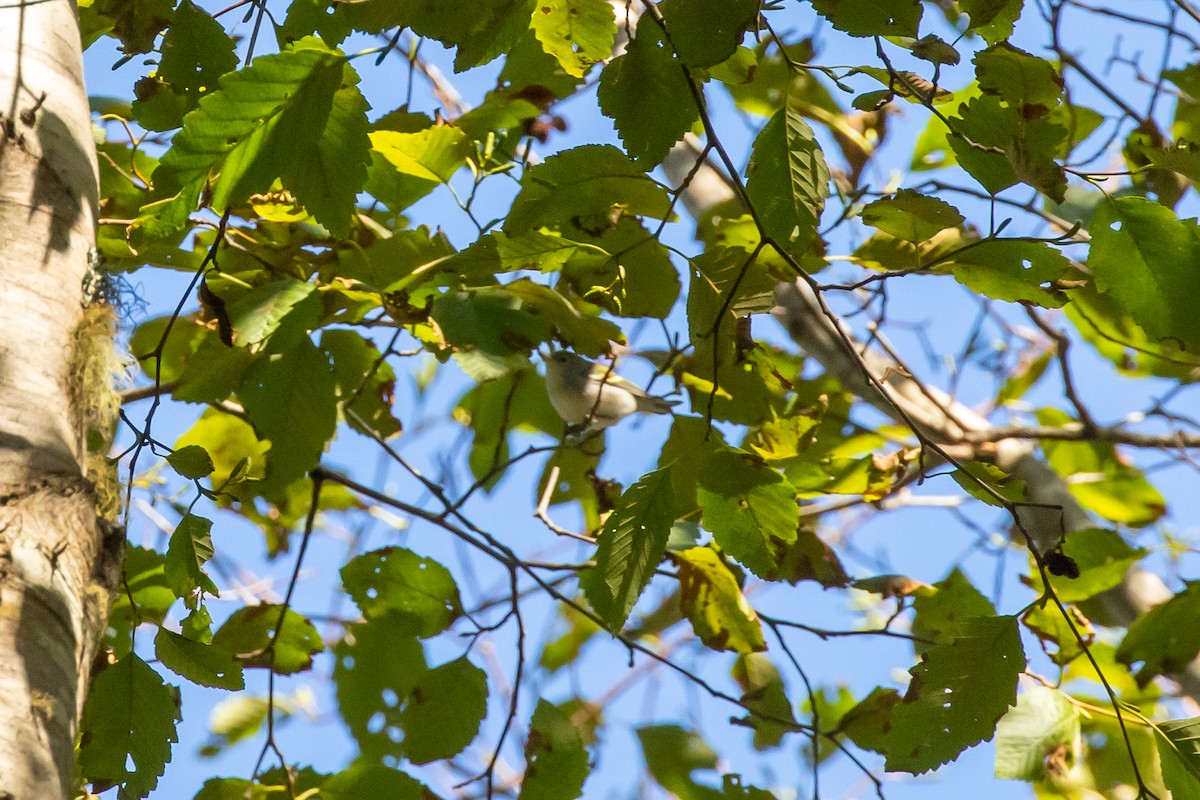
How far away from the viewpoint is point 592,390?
122 cm

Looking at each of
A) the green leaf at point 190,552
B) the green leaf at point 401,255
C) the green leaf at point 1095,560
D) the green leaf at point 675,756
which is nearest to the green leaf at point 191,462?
the green leaf at point 190,552

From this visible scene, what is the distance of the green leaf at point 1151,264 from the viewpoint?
76 cm

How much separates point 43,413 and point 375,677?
2.70 ft

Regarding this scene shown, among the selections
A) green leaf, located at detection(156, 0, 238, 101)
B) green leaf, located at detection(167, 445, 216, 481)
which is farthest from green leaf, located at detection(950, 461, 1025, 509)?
green leaf, located at detection(156, 0, 238, 101)

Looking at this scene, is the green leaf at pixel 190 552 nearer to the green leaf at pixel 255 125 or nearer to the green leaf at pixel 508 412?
the green leaf at pixel 255 125

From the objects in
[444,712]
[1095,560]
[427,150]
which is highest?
[427,150]

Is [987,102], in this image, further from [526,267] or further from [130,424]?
[130,424]

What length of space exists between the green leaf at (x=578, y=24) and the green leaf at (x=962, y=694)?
22.8 inches

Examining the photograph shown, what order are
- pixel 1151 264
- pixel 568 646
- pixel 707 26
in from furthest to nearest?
pixel 568 646 < pixel 1151 264 < pixel 707 26

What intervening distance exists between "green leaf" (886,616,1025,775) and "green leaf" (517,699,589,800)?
1.47 ft

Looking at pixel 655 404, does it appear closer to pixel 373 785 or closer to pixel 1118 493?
pixel 373 785

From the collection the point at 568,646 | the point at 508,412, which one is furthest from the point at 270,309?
the point at 568,646

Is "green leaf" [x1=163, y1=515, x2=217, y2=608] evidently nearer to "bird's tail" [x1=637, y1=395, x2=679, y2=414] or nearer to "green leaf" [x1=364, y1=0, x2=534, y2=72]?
"green leaf" [x1=364, y1=0, x2=534, y2=72]

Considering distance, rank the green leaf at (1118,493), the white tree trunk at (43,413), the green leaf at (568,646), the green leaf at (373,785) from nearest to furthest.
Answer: the white tree trunk at (43,413)
the green leaf at (373,785)
the green leaf at (1118,493)
the green leaf at (568,646)
